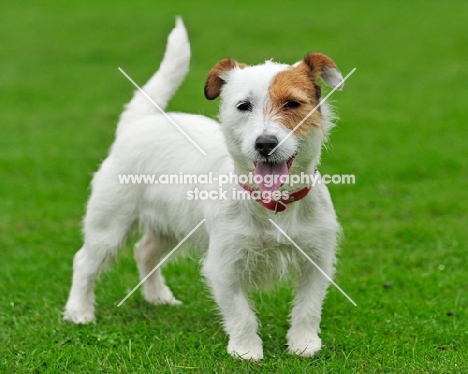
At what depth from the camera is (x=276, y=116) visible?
4.43 meters

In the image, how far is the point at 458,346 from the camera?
5145 mm

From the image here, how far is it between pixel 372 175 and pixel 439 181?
89 cm

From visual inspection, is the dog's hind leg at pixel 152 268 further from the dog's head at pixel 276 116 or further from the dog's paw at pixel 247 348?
the dog's head at pixel 276 116

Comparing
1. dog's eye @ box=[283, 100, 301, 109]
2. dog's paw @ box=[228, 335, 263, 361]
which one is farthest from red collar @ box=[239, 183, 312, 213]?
dog's paw @ box=[228, 335, 263, 361]

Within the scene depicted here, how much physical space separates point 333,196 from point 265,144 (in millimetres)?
5110

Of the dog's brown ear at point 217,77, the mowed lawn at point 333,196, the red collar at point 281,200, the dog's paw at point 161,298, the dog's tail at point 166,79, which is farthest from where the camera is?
the dog's paw at point 161,298

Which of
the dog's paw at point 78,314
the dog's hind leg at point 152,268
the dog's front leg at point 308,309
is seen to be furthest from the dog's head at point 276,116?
the dog's paw at point 78,314

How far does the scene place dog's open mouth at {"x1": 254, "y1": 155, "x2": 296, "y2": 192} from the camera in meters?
4.51

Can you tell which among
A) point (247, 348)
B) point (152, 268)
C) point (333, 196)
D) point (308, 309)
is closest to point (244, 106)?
A: point (308, 309)

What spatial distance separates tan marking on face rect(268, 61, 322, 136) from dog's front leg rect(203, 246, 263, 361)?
1081 mm

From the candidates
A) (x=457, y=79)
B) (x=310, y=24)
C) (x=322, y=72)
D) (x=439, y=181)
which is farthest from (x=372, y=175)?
(x=310, y=24)

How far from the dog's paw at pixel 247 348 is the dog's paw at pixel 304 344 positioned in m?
0.23

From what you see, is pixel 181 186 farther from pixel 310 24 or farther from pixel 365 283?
pixel 310 24

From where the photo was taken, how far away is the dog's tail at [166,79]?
6.02 meters
